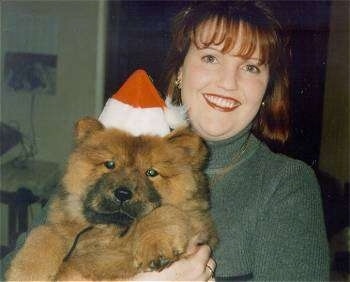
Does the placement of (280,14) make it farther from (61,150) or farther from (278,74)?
(61,150)

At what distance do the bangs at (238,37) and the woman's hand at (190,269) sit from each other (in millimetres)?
602

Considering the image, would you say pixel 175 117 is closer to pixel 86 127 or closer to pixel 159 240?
pixel 86 127

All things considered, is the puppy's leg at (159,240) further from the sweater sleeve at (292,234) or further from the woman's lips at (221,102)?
the woman's lips at (221,102)

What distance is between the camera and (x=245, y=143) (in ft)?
4.91

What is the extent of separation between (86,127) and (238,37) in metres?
0.54

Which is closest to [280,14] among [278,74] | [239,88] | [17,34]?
[278,74]

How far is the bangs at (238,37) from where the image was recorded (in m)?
1.39


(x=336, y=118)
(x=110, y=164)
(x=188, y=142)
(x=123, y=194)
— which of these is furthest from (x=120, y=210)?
(x=336, y=118)

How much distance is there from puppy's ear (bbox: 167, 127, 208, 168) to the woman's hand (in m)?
0.29

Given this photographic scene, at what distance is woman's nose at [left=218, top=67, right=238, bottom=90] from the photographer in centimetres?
140

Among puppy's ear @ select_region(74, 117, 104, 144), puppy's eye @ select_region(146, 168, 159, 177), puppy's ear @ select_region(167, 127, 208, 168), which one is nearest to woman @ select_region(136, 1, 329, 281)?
puppy's ear @ select_region(167, 127, 208, 168)

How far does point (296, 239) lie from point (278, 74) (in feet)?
2.02

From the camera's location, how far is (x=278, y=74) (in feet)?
5.05

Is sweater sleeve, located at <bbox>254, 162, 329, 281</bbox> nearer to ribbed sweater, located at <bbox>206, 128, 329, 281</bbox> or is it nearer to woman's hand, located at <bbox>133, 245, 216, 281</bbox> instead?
ribbed sweater, located at <bbox>206, 128, 329, 281</bbox>
